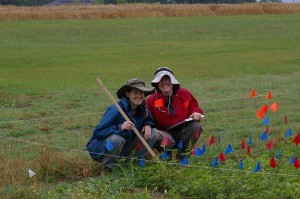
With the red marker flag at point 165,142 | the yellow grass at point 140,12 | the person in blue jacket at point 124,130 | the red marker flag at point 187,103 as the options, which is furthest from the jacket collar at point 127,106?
the yellow grass at point 140,12

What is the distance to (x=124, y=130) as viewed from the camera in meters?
7.03

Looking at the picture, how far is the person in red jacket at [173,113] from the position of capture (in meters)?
7.48

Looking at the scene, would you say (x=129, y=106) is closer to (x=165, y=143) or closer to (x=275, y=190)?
(x=165, y=143)

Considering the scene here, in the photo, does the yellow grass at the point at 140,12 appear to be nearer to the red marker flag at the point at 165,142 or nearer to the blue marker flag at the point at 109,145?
the red marker flag at the point at 165,142

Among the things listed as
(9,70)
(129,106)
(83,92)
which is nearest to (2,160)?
(129,106)

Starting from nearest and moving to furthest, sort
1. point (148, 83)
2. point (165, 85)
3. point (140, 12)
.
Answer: point (165, 85) < point (148, 83) < point (140, 12)

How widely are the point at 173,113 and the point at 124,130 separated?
2.65ft

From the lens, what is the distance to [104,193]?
6.23m

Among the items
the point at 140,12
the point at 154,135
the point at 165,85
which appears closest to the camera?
the point at 154,135

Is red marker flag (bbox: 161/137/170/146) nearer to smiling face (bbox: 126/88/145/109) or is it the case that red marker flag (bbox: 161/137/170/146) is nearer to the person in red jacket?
the person in red jacket

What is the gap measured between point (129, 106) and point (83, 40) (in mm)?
20477

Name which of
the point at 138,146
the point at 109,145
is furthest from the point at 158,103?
the point at 109,145

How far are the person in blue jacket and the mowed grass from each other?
20 centimetres

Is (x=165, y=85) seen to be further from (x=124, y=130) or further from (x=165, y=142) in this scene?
(x=124, y=130)
